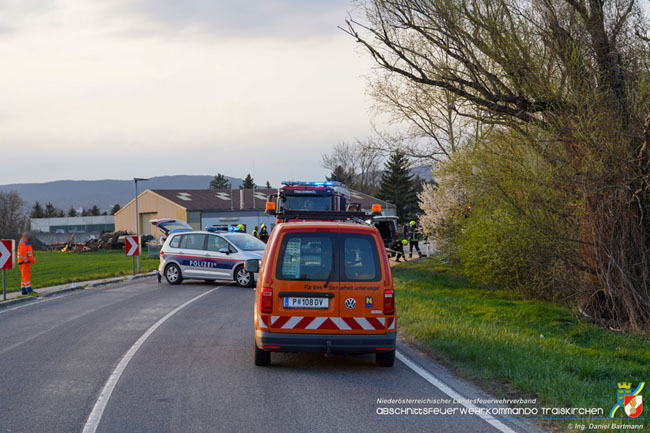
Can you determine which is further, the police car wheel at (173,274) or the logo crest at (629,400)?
the police car wheel at (173,274)

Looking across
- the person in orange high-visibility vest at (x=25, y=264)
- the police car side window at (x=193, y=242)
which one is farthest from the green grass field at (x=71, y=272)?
the police car side window at (x=193, y=242)

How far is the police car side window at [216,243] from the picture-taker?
20.9 meters

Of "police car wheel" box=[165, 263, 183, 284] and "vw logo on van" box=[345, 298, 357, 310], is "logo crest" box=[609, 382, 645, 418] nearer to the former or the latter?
"vw logo on van" box=[345, 298, 357, 310]

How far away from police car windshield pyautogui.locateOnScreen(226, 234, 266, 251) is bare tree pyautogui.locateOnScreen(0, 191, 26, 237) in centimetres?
5985

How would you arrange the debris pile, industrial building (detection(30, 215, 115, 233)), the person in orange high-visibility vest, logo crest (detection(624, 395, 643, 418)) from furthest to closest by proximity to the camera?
industrial building (detection(30, 215, 115, 233)), the debris pile, the person in orange high-visibility vest, logo crest (detection(624, 395, 643, 418))

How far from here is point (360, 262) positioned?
26.8 feet

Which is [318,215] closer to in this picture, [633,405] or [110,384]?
[110,384]

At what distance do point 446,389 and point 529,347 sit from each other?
2.67 metres

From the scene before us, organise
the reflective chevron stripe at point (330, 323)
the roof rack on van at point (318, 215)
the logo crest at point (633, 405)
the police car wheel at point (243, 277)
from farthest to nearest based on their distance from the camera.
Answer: the police car wheel at point (243, 277) < the roof rack on van at point (318, 215) < the reflective chevron stripe at point (330, 323) < the logo crest at point (633, 405)

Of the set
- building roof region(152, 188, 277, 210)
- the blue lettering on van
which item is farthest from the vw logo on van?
building roof region(152, 188, 277, 210)

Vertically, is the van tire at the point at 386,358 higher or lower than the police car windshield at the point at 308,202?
lower

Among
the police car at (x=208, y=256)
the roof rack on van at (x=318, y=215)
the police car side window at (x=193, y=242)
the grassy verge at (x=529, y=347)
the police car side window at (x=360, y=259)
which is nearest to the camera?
the grassy verge at (x=529, y=347)

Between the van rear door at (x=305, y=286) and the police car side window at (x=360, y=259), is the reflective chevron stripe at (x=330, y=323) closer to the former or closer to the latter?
the van rear door at (x=305, y=286)

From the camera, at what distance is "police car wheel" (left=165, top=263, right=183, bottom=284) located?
2155 centimetres
